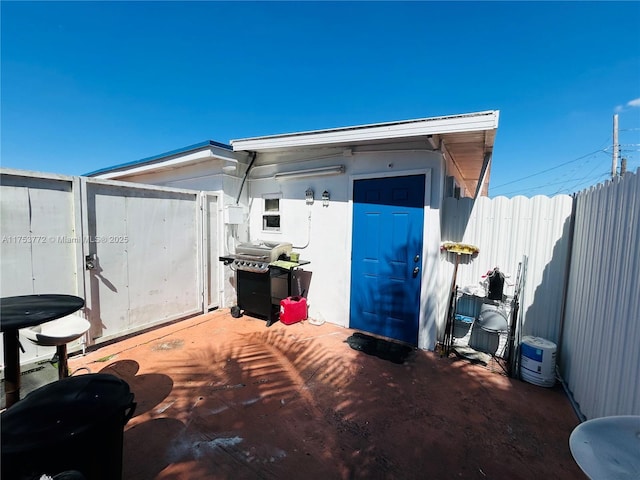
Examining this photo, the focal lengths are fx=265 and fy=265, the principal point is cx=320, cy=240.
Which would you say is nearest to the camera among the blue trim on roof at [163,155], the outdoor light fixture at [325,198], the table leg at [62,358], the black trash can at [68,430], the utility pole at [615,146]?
the black trash can at [68,430]

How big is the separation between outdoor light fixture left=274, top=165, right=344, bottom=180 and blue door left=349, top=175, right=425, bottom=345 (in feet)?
1.31

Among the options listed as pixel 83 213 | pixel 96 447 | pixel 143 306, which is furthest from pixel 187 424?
pixel 83 213

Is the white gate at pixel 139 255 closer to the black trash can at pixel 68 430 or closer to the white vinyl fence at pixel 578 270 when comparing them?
the black trash can at pixel 68 430

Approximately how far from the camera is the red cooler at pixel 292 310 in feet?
15.4

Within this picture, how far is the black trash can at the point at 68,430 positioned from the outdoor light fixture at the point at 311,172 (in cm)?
387

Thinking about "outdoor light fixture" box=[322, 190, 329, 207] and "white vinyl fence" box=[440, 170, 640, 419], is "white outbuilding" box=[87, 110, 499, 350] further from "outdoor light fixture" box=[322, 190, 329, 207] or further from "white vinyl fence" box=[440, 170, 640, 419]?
"white vinyl fence" box=[440, 170, 640, 419]

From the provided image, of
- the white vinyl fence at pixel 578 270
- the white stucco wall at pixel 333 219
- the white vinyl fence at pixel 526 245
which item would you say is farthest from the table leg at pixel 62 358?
the white vinyl fence at pixel 526 245

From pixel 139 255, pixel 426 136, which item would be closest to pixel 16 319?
pixel 139 255

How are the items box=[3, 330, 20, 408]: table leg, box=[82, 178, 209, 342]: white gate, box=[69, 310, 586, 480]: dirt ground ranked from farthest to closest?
box=[82, 178, 209, 342]: white gate < box=[69, 310, 586, 480]: dirt ground < box=[3, 330, 20, 408]: table leg

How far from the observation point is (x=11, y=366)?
1896 millimetres

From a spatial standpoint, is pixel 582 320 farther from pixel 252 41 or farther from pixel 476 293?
pixel 252 41

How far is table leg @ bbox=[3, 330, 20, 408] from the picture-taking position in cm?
185

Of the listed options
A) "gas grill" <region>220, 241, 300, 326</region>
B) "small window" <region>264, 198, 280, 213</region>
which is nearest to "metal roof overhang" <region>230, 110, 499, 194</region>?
"small window" <region>264, 198, 280, 213</region>

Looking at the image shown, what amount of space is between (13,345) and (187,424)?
1428 millimetres
